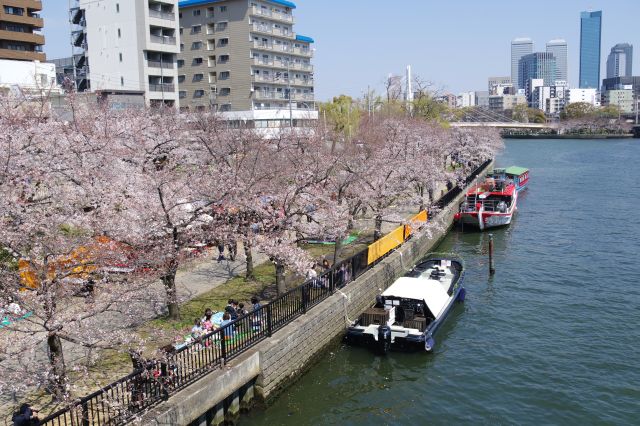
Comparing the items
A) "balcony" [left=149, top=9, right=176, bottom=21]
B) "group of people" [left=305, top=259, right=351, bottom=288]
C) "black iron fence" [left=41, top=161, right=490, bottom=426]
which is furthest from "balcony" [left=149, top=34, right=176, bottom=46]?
"black iron fence" [left=41, top=161, right=490, bottom=426]

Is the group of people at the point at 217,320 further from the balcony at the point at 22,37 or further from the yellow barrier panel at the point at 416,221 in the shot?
the balcony at the point at 22,37

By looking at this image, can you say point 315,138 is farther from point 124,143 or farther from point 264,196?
point 264,196

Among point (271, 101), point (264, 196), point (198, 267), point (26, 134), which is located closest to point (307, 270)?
point (264, 196)

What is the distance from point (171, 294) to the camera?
1709cm

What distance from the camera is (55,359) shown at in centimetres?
1157

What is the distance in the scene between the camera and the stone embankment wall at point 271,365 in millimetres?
13195

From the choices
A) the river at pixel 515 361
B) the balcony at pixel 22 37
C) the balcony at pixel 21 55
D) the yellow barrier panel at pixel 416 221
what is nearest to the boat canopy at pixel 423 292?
the river at pixel 515 361

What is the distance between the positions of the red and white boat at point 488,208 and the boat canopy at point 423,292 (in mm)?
18812

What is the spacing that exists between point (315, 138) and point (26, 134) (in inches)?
651

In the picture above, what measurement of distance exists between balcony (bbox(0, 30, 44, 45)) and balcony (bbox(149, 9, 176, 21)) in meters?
21.7

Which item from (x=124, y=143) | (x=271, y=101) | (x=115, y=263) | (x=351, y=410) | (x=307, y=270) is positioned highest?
(x=271, y=101)

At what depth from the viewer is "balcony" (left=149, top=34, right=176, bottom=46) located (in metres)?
60.2

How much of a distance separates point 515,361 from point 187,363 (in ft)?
38.4

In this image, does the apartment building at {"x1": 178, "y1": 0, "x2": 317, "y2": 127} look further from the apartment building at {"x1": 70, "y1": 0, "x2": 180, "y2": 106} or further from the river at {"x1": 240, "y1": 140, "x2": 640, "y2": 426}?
the river at {"x1": 240, "y1": 140, "x2": 640, "y2": 426}
